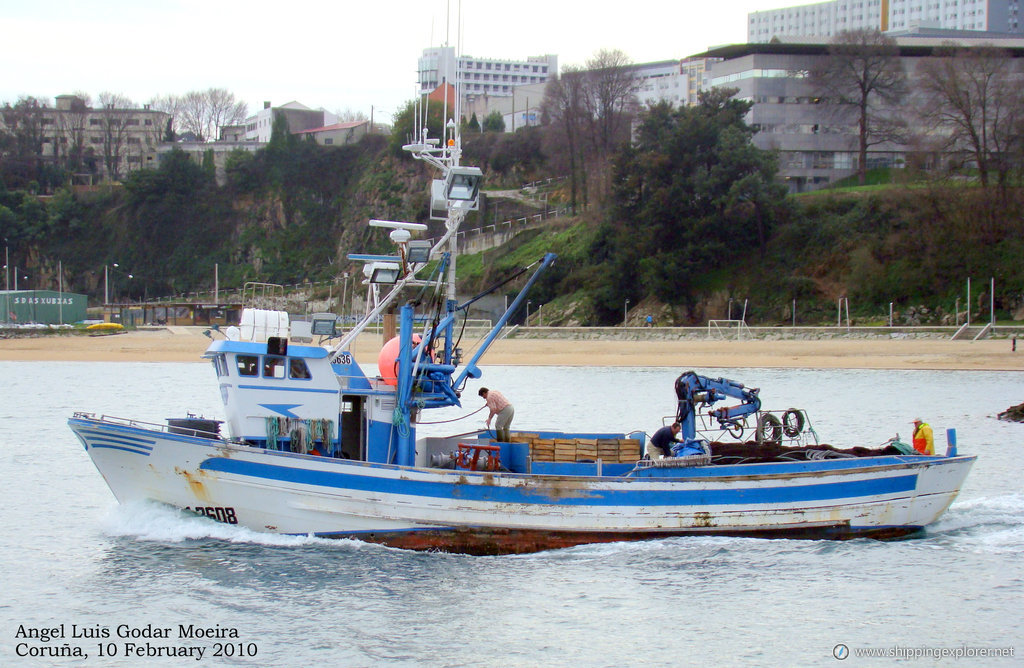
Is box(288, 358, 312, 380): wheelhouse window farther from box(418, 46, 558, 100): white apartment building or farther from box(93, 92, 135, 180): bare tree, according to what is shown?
box(418, 46, 558, 100): white apartment building

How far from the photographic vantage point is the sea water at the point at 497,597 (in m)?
13.3

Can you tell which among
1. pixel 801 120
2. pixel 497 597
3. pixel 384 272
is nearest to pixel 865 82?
pixel 801 120

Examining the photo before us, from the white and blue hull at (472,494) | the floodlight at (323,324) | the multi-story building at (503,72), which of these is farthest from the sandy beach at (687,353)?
the multi-story building at (503,72)

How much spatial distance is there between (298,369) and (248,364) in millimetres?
801

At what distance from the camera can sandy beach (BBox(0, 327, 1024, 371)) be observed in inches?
1735

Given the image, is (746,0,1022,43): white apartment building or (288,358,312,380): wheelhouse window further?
(746,0,1022,43): white apartment building

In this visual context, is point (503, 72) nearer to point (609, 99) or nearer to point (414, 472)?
point (609, 99)

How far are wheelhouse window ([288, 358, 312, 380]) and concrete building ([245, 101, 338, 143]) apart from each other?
330 ft

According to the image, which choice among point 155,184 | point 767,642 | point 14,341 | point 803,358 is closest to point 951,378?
point 803,358

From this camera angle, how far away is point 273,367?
16.4 m

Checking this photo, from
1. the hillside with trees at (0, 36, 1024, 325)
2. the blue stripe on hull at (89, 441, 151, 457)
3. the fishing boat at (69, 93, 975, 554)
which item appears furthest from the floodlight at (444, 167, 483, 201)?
the hillside with trees at (0, 36, 1024, 325)

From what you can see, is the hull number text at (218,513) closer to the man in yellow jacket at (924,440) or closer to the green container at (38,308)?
the man in yellow jacket at (924,440)

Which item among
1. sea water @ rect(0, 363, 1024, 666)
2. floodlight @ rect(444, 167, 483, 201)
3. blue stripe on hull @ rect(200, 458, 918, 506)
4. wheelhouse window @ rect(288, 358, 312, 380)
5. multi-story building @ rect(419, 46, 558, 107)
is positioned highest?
multi-story building @ rect(419, 46, 558, 107)

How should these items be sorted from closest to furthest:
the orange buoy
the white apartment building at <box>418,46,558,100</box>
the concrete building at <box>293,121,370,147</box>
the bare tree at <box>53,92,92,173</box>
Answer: the orange buoy → the concrete building at <box>293,121,370,147</box> → the bare tree at <box>53,92,92,173</box> → the white apartment building at <box>418,46,558,100</box>
